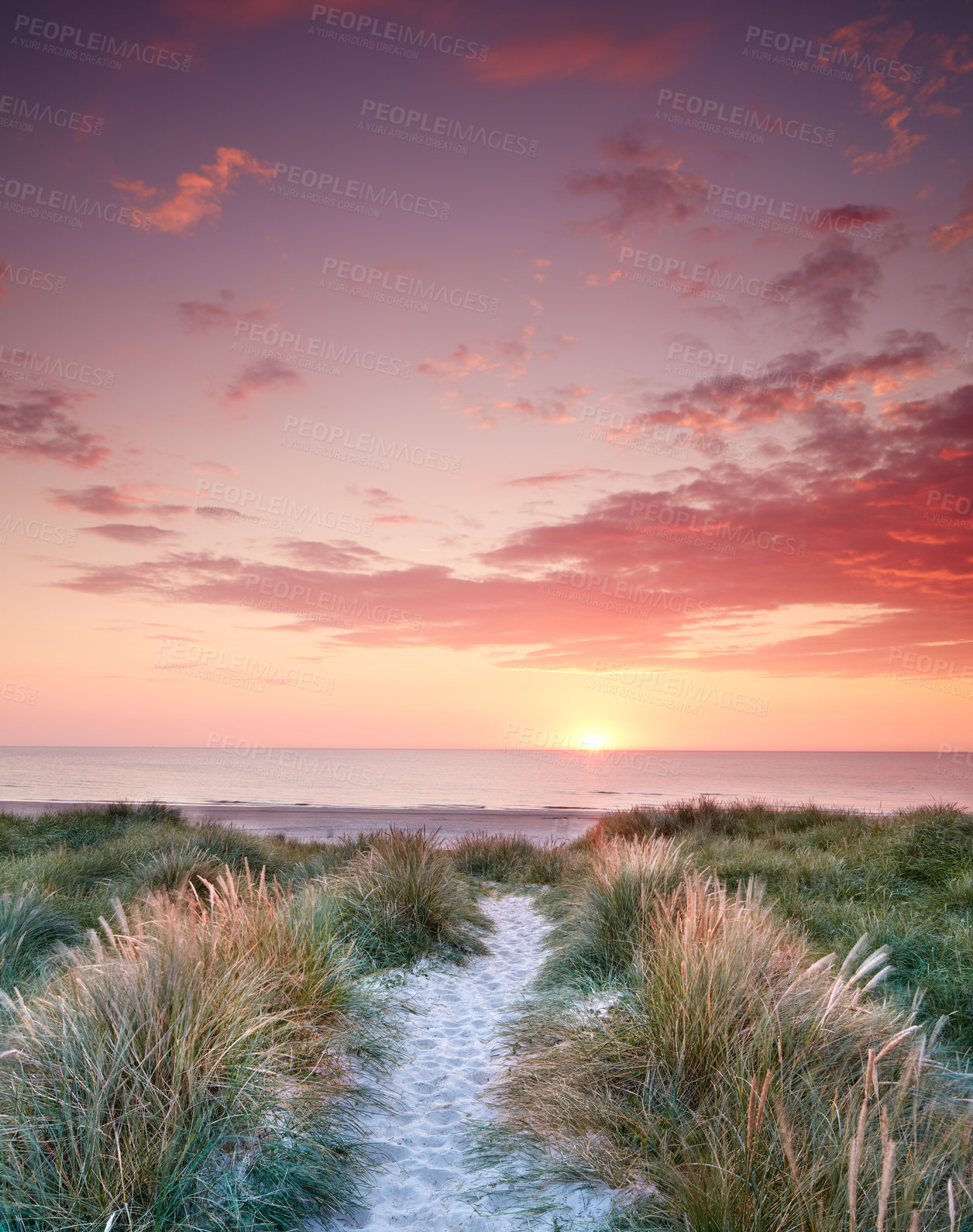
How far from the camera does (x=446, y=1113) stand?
4.12 m

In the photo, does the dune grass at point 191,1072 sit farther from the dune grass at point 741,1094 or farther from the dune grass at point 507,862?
the dune grass at point 507,862

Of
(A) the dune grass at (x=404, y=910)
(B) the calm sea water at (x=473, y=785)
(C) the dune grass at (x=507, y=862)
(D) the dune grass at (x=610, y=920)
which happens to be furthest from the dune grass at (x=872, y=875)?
(B) the calm sea water at (x=473, y=785)

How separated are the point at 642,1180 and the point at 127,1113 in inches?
90.1

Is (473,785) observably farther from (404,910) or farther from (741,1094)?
(741,1094)

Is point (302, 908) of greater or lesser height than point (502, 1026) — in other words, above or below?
above

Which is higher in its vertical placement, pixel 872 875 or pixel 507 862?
pixel 872 875

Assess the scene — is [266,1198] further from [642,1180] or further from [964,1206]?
[964,1206]

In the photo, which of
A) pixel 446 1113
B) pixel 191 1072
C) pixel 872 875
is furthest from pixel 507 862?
pixel 191 1072

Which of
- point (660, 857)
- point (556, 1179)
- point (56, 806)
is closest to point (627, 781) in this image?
point (56, 806)

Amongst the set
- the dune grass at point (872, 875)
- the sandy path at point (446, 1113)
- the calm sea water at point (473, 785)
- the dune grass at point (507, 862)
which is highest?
the dune grass at point (872, 875)

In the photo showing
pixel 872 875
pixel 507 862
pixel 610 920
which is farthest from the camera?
pixel 507 862

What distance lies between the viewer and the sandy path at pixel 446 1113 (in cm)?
310

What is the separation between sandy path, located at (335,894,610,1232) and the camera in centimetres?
310

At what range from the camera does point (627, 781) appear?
58656 millimetres
